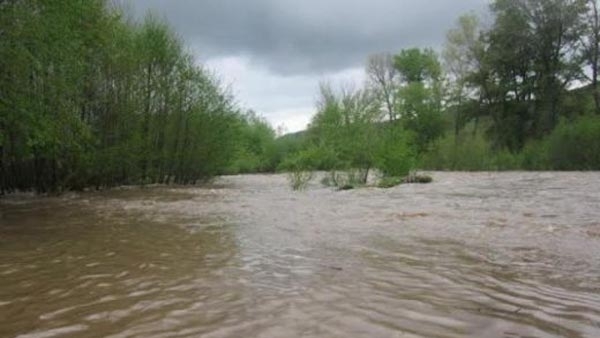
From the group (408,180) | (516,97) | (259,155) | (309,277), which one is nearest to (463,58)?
(516,97)

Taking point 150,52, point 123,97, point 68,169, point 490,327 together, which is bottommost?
point 490,327

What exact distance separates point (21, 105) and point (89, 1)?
13.6 feet

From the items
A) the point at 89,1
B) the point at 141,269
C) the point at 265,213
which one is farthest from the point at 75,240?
the point at 89,1

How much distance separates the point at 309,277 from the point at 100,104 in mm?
23491

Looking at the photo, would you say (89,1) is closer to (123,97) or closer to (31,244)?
(31,244)

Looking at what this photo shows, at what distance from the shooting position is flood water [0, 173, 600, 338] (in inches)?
167

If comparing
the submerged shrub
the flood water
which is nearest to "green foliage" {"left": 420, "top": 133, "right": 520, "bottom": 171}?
the submerged shrub

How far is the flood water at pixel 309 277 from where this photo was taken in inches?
167

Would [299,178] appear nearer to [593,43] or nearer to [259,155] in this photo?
[593,43]

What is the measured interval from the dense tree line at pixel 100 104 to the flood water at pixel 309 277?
171 inches

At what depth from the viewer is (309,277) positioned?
595 cm

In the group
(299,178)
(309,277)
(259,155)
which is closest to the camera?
(309,277)

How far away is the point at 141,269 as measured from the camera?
21.5 ft

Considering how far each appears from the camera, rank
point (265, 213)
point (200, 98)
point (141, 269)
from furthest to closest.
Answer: point (200, 98), point (265, 213), point (141, 269)
